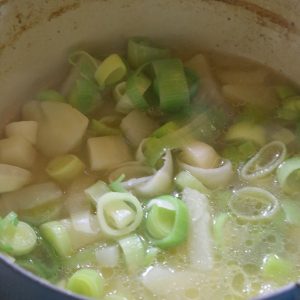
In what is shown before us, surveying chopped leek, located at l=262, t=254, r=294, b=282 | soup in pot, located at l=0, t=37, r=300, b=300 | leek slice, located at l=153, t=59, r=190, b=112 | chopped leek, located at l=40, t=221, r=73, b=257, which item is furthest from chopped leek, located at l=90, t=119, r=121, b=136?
chopped leek, located at l=262, t=254, r=294, b=282

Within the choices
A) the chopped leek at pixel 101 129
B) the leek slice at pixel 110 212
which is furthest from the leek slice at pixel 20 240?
the chopped leek at pixel 101 129

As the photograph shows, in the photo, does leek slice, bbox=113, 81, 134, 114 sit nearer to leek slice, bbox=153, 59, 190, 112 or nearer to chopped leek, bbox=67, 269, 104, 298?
leek slice, bbox=153, 59, 190, 112

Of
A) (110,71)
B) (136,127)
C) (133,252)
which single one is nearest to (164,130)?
(136,127)

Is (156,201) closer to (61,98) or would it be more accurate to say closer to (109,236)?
(109,236)

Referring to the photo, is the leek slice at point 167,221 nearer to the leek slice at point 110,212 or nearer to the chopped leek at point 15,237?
the leek slice at point 110,212

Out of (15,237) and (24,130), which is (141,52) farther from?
(15,237)

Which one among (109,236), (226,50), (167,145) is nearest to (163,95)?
(167,145)
